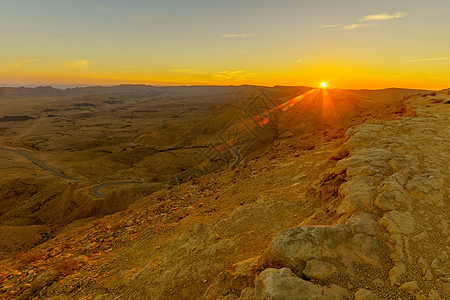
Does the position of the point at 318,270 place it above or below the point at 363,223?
below

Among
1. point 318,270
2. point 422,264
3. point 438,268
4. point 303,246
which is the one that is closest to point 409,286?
point 422,264

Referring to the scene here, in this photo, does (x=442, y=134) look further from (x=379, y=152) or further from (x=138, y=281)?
(x=138, y=281)

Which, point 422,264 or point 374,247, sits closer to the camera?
point 422,264

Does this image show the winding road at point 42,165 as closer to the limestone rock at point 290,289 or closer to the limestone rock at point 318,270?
the limestone rock at point 290,289

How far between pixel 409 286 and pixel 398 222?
2.32 meters

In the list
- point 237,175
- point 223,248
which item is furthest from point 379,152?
point 237,175

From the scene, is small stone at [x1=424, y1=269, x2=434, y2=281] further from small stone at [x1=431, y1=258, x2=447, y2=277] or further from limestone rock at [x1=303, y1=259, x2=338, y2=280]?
limestone rock at [x1=303, y1=259, x2=338, y2=280]

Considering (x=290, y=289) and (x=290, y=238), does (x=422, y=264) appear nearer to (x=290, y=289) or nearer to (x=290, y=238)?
(x=290, y=238)

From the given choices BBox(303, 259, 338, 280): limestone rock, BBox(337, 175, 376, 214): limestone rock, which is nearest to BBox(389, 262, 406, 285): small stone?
BBox(303, 259, 338, 280): limestone rock

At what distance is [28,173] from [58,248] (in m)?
48.9

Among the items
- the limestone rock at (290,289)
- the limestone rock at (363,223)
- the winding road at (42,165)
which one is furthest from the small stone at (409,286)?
the winding road at (42,165)

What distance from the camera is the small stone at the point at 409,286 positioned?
5.06 meters

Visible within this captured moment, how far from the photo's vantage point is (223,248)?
9.44 metres

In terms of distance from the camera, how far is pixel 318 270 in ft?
19.2
